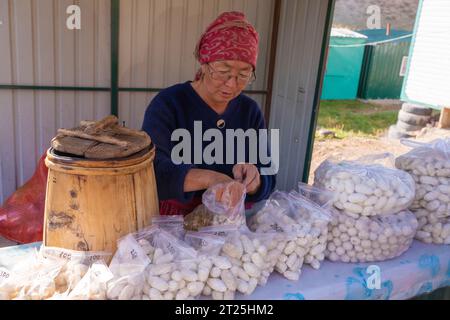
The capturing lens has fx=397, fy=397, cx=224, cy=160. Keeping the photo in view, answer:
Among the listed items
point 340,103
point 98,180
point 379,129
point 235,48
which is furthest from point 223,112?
point 340,103

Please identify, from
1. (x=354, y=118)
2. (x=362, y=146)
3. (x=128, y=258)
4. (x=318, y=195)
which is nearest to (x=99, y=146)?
(x=128, y=258)

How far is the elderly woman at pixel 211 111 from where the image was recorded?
1.23 m

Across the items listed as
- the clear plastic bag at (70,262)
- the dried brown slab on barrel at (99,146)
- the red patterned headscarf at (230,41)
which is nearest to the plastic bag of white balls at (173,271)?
the clear plastic bag at (70,262)

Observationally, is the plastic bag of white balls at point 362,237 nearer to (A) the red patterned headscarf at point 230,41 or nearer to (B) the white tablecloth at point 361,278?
(B) the white tablecloth at point 361,278

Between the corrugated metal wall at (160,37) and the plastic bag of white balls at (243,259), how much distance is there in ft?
7.58

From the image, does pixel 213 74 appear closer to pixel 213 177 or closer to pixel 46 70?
pixel 213 177

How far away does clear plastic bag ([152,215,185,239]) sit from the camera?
1.10m

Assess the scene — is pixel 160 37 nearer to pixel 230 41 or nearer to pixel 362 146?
pixel 230 41

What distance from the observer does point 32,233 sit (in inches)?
92.3

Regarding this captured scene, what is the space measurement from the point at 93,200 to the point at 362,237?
2.71ft

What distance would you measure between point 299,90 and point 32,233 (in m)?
2.09

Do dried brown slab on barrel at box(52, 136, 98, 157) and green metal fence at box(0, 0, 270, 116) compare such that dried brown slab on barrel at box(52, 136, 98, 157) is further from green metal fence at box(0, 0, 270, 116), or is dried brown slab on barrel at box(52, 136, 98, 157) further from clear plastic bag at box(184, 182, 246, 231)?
green metal fence at box(0, 0, 270, 116)

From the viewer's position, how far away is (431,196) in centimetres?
146

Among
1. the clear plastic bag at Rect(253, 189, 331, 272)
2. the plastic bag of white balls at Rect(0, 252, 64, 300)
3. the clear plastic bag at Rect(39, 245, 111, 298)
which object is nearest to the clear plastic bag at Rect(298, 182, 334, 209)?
the clear plastic bag at Rect(253, 189, 331, 272)
